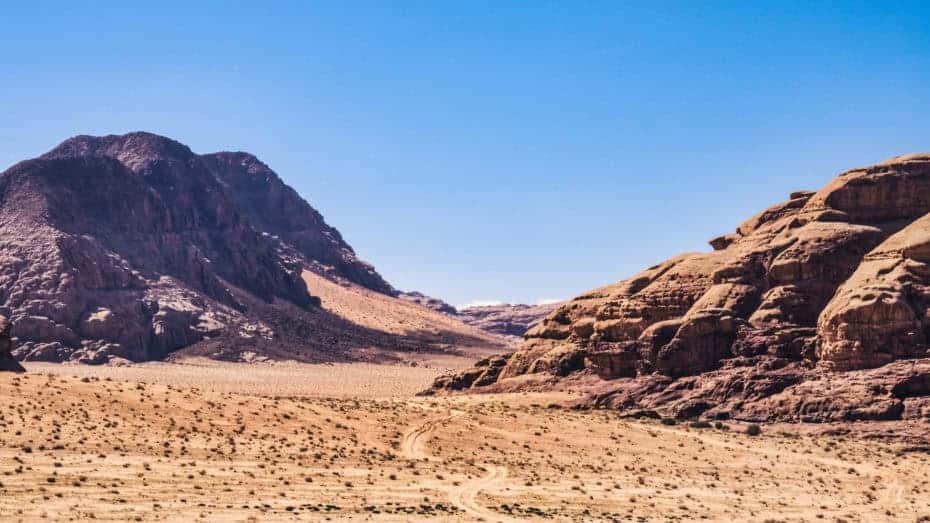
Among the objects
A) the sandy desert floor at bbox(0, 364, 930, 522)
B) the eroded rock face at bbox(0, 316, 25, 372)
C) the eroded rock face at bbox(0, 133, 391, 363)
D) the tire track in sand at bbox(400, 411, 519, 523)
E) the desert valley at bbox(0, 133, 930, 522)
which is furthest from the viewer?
the eroded rock face at bbox(0, 133, 391, 363)

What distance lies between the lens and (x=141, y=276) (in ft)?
502

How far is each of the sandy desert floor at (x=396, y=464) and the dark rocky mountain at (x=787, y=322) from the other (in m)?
3.98

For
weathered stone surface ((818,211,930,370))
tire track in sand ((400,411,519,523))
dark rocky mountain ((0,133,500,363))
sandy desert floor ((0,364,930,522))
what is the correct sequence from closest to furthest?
sandy desert floor ((0,364,930,522)) < tire track in sand ((400,411,519,523)) < weathered stone surface ((818,211,930,370)) < dark rocky mountain ((0,133,500,363))

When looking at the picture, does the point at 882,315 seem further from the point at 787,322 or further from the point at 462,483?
the point at 462,483

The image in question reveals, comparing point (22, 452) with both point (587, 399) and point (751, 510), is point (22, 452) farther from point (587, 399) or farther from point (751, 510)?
point (587, 399)

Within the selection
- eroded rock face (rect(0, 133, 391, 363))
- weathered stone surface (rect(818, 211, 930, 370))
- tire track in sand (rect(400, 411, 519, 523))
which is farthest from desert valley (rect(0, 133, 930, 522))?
eroded rock face (rect(0, 133, 391, 363))

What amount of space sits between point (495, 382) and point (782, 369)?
90.5 feet

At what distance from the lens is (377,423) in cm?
6025

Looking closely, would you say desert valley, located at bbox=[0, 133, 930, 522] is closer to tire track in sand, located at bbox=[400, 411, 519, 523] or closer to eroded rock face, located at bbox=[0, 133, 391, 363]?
tire track in sand, located at bbox=[400, 411, 519, 523]

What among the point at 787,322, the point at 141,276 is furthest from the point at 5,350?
the point at 141,276

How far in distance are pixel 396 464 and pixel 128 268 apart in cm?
11346

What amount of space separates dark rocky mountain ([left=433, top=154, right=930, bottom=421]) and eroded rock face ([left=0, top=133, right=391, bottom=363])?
7083 cm

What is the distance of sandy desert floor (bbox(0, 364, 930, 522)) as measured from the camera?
3728cm

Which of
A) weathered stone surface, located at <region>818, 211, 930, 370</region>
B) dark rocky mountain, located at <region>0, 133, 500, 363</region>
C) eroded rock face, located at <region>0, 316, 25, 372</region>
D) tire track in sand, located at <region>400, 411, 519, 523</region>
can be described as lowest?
tire track in sand, located at <region>400, 411, 519, 523</region>
